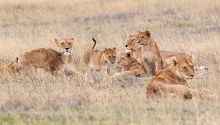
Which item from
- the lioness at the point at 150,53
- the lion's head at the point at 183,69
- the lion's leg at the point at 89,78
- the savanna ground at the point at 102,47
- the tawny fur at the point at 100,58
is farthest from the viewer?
the tawny fur at the point at 100,58

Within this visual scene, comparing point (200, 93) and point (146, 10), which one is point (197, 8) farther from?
point (200, 93)

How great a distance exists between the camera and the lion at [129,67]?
13.5 m

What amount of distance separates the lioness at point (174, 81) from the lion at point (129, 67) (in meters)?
2.55

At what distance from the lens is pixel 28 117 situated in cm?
902

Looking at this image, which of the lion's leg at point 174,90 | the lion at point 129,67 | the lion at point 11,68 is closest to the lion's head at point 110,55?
the lion at point 129,67

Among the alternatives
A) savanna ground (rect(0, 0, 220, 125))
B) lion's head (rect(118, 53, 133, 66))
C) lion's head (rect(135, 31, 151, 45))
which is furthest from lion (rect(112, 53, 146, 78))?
savanna ground (rect(0, 0, 220, 125))

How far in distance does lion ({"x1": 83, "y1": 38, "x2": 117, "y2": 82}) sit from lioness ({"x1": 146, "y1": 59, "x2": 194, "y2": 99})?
10.6 feet

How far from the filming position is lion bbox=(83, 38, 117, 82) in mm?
14211

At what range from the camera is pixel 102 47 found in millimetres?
17469

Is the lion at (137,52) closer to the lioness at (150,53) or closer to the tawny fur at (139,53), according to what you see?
the tawny fur at (139,53)

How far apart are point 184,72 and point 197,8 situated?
44.2 ft

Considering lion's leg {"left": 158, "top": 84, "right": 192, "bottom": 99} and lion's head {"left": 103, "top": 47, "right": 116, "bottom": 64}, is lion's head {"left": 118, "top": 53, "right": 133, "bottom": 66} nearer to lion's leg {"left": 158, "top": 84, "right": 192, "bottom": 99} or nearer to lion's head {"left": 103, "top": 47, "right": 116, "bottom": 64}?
lion's head {"left": 103, "top": 47, "right": 116, "bottom": 64}

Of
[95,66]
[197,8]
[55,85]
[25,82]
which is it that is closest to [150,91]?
[55,85]

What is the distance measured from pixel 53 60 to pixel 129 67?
1.44 m
